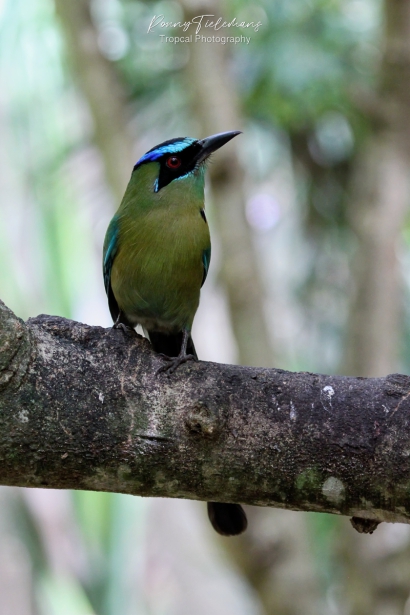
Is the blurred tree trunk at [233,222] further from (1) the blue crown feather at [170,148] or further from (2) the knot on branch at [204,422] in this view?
(2) the knot on branch at [204,422]

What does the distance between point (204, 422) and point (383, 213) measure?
3.00 meters

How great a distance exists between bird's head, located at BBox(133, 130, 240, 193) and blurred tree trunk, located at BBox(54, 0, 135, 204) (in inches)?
47.6

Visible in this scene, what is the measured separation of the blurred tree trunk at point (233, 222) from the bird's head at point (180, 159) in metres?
1.01

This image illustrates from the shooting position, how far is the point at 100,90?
4.50 m

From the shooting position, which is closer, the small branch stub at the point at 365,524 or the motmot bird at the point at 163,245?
the small branch stub at the point at 365,524

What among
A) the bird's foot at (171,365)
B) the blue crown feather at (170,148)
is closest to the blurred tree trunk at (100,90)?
the blue crown feather at (170,148)

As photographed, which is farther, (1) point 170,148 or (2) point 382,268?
(2) point 382,268

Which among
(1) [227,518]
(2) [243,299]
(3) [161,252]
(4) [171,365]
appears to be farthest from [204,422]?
(2) [243,299]

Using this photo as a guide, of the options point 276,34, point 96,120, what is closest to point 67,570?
point 96,120

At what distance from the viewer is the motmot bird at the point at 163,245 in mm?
2889

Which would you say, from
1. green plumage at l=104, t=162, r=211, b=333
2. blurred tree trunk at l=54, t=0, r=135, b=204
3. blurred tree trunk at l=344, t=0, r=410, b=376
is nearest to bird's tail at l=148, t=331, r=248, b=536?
green plumage at l=104, t=162, r=211, b=333

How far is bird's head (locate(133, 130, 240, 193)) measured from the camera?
10.0ft

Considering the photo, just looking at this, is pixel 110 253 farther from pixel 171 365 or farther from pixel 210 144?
pixel 171 365

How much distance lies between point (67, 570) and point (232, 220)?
4498mm
